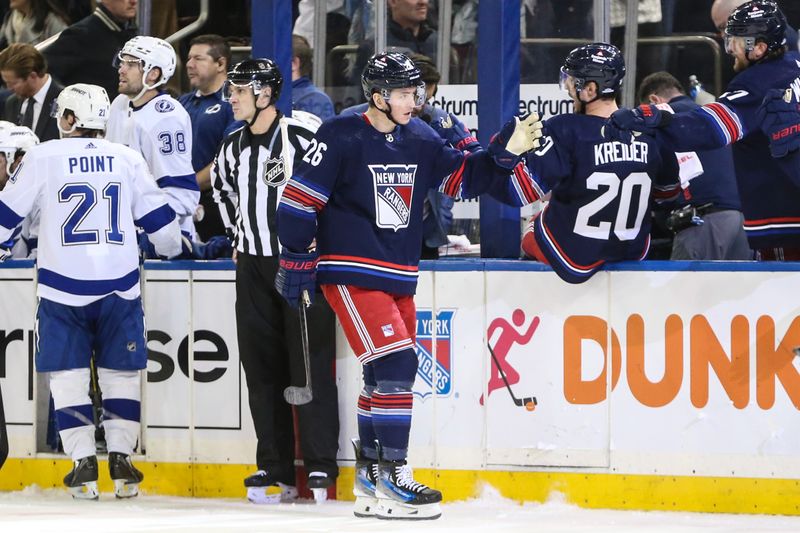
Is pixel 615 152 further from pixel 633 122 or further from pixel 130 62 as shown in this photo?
pixel 130 62

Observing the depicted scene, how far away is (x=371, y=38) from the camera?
28.1 ft

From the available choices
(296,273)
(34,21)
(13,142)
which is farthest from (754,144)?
(34,21)

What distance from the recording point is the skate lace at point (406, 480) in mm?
5559

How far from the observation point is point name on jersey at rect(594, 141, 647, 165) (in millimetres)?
5680

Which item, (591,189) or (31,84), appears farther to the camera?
(31,84)

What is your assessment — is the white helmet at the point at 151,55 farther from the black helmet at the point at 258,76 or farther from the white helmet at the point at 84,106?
the black helmet at the point at 258,76

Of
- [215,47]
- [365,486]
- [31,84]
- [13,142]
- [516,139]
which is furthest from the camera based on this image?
[31,84]

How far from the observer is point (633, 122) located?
565cm

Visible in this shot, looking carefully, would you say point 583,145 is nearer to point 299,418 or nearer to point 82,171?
point 299,418

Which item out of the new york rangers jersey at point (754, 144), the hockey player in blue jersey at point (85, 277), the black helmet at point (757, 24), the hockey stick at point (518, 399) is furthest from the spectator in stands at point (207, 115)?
the black helmet at point (757, 24)

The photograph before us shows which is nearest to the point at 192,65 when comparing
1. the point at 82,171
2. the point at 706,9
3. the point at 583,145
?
the point at 82,171

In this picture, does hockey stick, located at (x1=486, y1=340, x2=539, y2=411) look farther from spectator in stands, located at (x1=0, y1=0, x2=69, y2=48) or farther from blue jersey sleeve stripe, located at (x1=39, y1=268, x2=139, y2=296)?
spectator in stands, located at (x1=0, y1=0, x2=69, y2=48)

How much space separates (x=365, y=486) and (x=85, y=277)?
1430 mm

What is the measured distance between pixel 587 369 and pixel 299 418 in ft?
3.86
